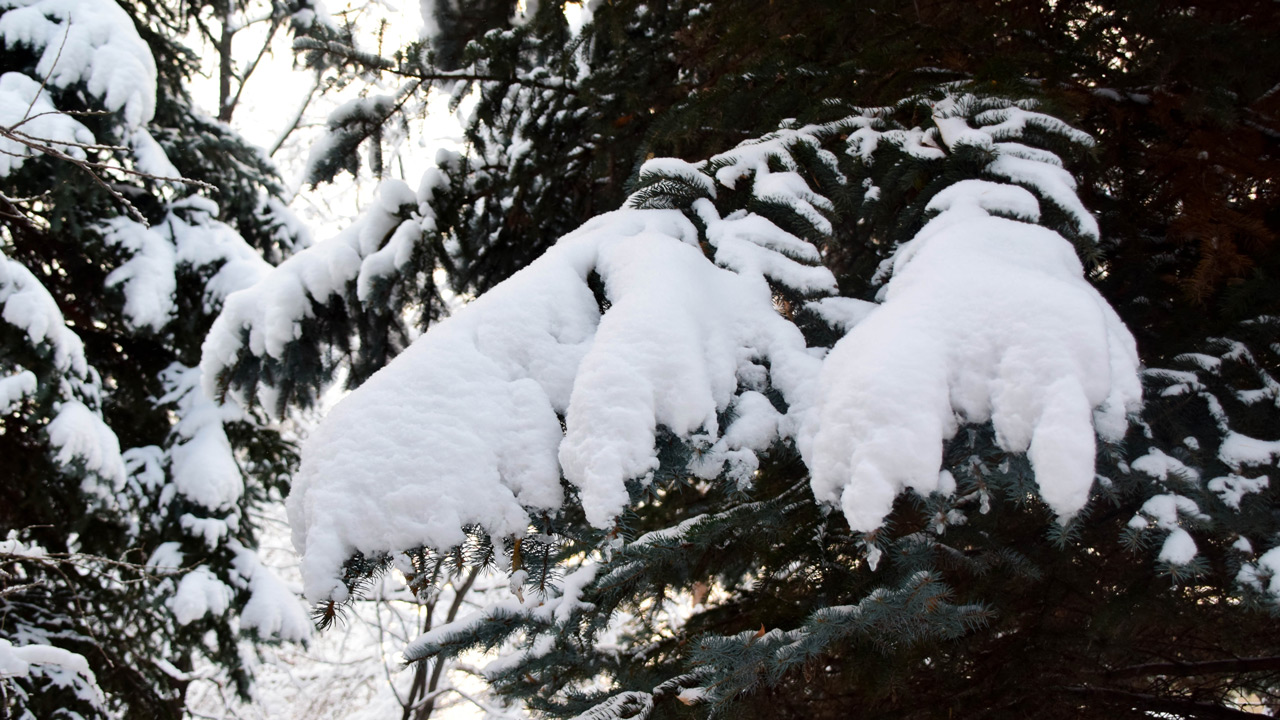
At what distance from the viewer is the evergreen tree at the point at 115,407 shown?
3.50 meters

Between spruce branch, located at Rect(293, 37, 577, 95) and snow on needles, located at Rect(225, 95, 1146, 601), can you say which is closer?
snow on needles, located at Rect(225, 95, 1146, 601)

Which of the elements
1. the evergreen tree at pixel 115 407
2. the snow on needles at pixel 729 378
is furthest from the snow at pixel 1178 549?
the evergreen tree at pixel 115 407

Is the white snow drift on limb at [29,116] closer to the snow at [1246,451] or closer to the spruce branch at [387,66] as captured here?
the spruce branch at [387,66]

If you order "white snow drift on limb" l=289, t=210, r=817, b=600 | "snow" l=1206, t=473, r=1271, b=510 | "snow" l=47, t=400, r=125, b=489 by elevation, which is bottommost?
"snow" l=1206, t=473, r=1271, b=510

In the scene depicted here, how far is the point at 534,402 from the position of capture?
142cm

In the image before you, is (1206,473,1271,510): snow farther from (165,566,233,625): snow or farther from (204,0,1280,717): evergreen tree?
(165,566,233,625): snow

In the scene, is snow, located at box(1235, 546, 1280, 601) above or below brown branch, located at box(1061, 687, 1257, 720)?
above

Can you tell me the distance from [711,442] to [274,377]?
6.85ft

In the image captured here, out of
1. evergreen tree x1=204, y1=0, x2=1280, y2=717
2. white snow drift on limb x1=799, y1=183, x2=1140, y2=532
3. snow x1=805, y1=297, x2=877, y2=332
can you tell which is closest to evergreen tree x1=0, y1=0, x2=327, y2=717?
evergreen tree x1=204, y1=0, x2=1280, y2=717

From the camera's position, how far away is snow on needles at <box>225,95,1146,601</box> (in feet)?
3.72

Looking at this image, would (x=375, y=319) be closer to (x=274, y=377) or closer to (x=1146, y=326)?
(x=274, y=377)

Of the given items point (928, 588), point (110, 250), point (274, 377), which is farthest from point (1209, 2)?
point (110, 250)

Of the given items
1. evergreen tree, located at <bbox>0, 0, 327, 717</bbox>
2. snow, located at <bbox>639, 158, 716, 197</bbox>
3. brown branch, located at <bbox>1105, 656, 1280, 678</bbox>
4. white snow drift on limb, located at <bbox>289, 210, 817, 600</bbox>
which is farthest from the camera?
evergreen tree, located at <bbox>0, 0, 327, 717</bbox>

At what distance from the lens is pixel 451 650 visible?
2.06 m
